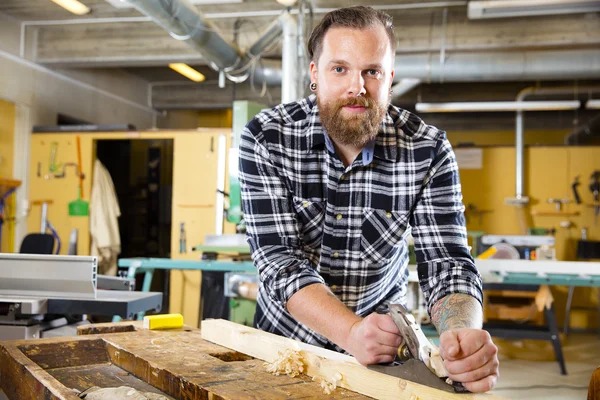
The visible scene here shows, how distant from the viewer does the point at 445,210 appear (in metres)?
1.45

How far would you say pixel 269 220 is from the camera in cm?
143

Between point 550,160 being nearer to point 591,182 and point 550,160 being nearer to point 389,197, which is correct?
point 591,182

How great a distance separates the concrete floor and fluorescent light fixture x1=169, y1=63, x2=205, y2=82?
220 inches

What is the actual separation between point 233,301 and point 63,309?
1.77 meters

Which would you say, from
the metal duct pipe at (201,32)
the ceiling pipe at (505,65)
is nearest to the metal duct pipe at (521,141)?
the ceiling pipe at (505,65)

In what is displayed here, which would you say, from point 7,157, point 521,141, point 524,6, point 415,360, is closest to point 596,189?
point 521,141

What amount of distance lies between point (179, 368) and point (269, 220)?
40cm

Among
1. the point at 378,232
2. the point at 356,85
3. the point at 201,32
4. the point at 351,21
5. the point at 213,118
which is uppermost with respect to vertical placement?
the point at 213,118

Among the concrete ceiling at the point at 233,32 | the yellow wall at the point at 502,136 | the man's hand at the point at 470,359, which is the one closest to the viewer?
the man's hand at the point at 470,359

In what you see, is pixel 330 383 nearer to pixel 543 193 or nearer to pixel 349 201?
pixel 349 201

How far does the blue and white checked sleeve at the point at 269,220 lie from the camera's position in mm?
1351

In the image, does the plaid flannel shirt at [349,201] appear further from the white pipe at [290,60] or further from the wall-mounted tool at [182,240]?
the wall-mounted tool at [182,240]

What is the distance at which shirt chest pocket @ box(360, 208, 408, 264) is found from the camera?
4.83ft

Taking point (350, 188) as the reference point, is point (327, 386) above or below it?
below
